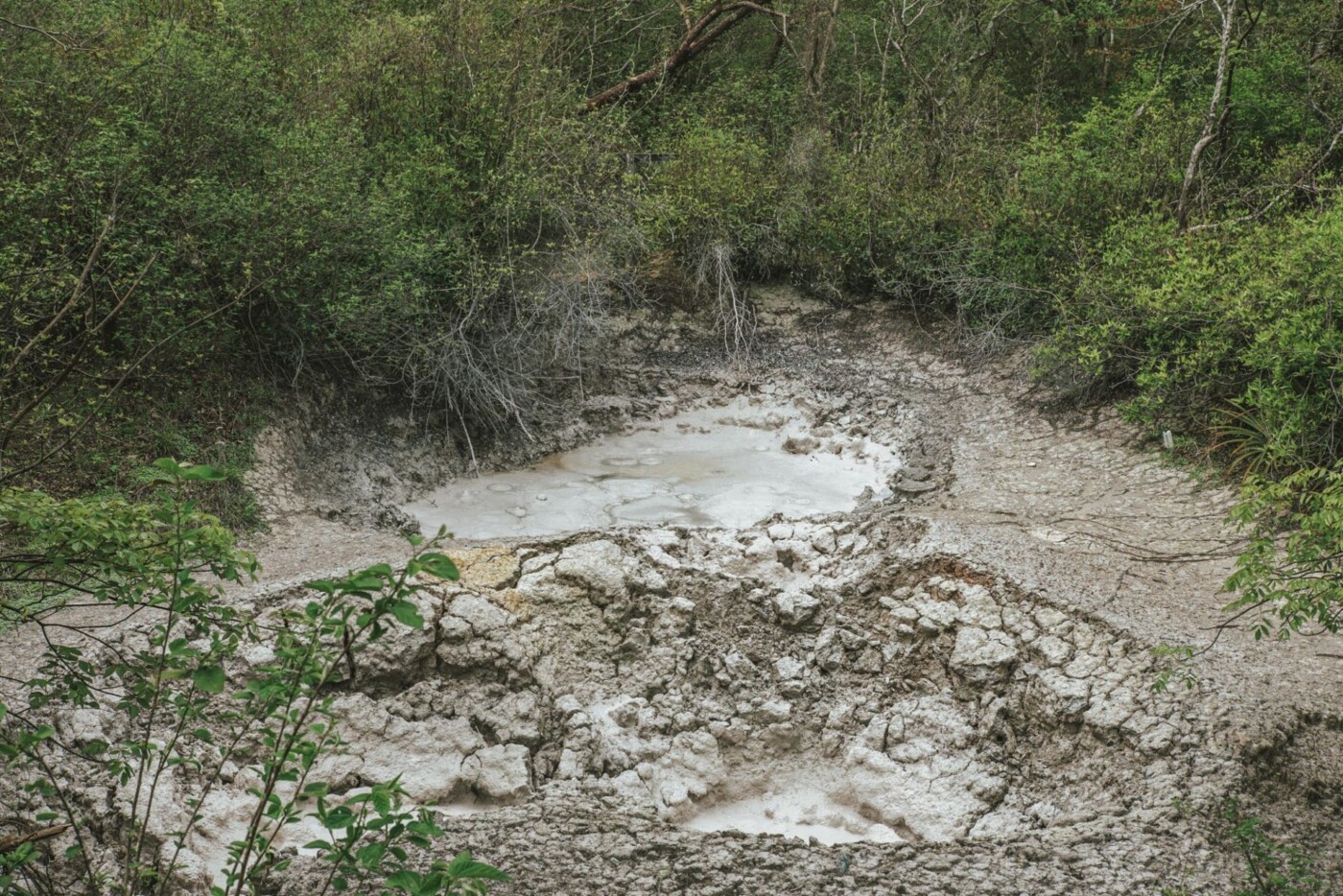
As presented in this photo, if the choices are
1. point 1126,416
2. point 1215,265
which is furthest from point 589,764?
point 1215,265

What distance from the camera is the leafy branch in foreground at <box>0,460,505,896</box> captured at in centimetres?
218

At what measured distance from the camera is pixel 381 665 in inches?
215

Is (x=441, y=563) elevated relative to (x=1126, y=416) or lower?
elevated

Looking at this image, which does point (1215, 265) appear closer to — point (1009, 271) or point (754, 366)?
point (1009, 271)

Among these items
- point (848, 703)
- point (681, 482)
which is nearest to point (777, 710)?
point (848, 703)

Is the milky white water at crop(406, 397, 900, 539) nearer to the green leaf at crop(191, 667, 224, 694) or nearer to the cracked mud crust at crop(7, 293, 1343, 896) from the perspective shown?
the cracked mud crust at crop(7, 293, 1343, 896)

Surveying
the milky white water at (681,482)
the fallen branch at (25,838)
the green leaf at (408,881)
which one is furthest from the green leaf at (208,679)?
the milky white water at (681,482)

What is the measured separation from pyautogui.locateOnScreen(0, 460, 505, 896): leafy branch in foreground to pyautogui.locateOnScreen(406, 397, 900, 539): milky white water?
370 centimetres

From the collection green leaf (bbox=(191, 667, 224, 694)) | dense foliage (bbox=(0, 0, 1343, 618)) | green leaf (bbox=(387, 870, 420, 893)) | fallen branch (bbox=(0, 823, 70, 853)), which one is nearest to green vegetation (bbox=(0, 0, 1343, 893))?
dense foliage (bbox=(0, 0, 1343, 618))

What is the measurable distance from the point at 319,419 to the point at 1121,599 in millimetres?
6321

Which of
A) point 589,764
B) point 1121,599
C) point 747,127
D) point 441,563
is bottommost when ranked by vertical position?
point 589,764

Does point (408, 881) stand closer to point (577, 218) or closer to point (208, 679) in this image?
point (208, 679)

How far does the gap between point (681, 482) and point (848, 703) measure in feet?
12.9

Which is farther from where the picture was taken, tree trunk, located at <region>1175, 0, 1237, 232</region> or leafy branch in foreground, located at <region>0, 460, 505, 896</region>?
tree trunk, located at <region>1175, 0, 1237, 232</region>
